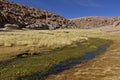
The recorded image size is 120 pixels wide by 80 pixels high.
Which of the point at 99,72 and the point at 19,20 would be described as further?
the point at 19,20

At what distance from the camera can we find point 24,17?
5871 inches

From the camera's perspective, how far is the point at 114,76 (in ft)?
61.6

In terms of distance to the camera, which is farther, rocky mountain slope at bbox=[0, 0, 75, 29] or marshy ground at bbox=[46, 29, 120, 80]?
rocky mountain slope at bbox=[0, 0, 75, 29]

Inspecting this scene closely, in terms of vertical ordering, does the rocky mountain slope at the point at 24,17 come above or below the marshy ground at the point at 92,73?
above

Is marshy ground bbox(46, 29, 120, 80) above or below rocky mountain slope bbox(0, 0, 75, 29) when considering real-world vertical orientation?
below

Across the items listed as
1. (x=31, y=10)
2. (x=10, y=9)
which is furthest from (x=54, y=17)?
(x=10, y=9)

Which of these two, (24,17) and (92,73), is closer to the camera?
(92,73)

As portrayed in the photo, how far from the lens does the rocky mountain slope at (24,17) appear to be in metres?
127

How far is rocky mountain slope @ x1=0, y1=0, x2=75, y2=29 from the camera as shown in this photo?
12719 centimetres

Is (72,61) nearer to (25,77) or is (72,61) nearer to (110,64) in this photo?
(110,64)

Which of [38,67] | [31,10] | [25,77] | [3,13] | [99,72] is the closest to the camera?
[25,77]

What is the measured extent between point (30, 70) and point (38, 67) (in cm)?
142

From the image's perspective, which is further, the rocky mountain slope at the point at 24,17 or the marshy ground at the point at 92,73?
the rocky mountain slope at the point at 24,17

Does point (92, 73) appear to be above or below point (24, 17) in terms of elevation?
below
